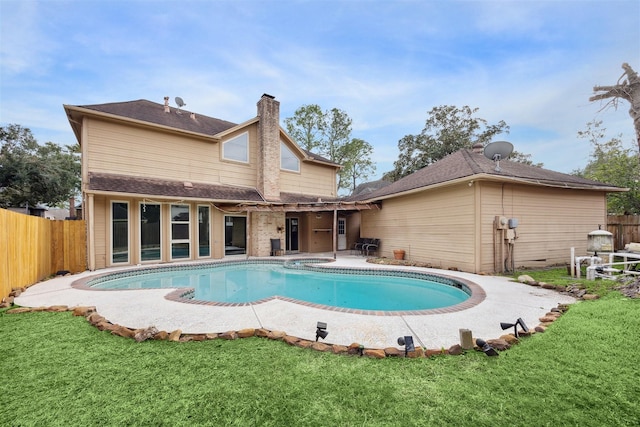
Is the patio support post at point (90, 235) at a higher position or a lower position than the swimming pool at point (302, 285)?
higher

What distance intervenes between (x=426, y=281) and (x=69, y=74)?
1717 cm

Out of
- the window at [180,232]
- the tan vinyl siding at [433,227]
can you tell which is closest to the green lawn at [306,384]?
the tan vinyl siding at [433,227]

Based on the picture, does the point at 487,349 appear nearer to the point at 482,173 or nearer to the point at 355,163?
the point at 482,173

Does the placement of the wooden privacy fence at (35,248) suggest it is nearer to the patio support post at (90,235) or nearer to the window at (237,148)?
the patio support post at (90,235)

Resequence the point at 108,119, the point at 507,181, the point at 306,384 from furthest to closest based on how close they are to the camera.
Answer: the point at 108,119 → the point at 507,181 → the point at 306,384

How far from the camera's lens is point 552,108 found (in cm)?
1639

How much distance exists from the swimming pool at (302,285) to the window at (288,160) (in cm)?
647

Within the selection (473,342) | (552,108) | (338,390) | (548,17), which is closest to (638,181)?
(552,108)

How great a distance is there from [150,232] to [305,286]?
716cm

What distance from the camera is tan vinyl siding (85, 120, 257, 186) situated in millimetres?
10656

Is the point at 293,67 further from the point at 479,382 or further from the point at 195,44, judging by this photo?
the point at 479,382

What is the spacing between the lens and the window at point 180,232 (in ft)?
38.2

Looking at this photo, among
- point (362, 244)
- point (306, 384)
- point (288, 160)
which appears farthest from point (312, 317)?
point (288, 160)

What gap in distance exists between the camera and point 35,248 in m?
7.37
